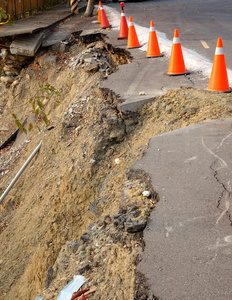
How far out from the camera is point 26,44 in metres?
12.1

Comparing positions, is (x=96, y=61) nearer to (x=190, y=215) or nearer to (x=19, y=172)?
(x=19, y=172)

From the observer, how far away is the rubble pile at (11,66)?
12930mm

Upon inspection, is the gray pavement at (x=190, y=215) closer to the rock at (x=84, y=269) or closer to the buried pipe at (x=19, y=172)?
the rock at (x=84, y=269)

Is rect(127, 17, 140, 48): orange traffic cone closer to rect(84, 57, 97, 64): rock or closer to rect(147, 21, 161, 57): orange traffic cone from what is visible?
rect(84, 57, 97, 64): rock

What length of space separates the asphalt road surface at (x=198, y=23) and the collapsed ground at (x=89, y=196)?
2060 millimetres

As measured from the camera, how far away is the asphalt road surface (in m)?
9.46

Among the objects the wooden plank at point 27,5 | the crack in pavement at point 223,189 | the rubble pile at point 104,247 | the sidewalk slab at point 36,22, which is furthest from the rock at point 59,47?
the rubble pile at point 104,247

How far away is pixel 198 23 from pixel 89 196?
9278mm

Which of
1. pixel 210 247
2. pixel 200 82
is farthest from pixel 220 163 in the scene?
pixel 200 82

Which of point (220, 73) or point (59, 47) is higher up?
point (220, 73)

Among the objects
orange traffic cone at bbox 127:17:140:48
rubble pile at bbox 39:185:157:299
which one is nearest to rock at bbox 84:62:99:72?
orange traffic cone at bbox 127:17:140:48

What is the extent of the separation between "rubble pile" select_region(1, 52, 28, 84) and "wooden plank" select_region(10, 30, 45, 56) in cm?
74

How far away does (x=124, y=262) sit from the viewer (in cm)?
311

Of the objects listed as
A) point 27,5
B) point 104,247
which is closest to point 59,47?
point 27,5
